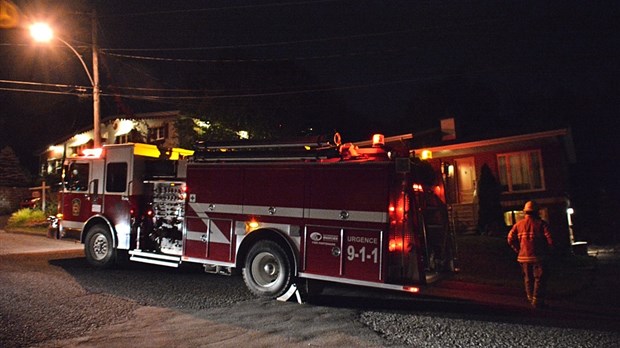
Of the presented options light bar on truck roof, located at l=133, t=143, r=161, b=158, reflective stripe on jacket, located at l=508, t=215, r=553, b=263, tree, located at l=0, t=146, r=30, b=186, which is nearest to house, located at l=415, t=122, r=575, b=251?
reflective stripe on jacket, located at l=508, t=215, r=553, b=263

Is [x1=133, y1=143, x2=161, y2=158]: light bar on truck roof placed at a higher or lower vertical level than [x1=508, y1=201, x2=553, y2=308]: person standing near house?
higher

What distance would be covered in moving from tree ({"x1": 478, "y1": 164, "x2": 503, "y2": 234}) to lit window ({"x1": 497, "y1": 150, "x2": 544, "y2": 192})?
0.92 m

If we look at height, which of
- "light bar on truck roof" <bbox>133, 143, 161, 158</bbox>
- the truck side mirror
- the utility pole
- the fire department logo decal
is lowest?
the fire department logo decal

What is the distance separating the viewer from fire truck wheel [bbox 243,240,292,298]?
7500 millimetres

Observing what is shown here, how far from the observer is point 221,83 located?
81.7 ft

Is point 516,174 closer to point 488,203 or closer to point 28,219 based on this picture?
point 488,203

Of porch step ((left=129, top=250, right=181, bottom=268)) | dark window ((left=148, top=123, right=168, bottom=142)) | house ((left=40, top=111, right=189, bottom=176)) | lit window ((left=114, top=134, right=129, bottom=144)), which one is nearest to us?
porch step ((left=129, top=250, right=181, bottom=268))

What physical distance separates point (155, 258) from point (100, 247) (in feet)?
5.83

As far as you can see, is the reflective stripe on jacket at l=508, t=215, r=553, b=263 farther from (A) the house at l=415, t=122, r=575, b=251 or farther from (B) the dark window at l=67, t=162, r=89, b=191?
(B) the dark window at l=67, t=162, r=89, b=191

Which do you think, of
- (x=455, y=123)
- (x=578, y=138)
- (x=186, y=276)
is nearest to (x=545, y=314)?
(x=186, y=276)

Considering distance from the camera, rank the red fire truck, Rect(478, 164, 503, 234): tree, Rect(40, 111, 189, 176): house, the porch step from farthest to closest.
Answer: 1. Rect(40, 111, 189, 176): house
2. Rect(478, 164, 503, 234): tree
3. the porch step
4. the red fire truck

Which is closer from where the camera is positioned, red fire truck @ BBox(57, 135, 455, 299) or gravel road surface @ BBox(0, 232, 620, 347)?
gravel road surface @ BBox(0, 232, 620, 347)

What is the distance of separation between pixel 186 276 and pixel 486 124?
114 feet

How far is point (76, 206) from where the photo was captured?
10773 mm
